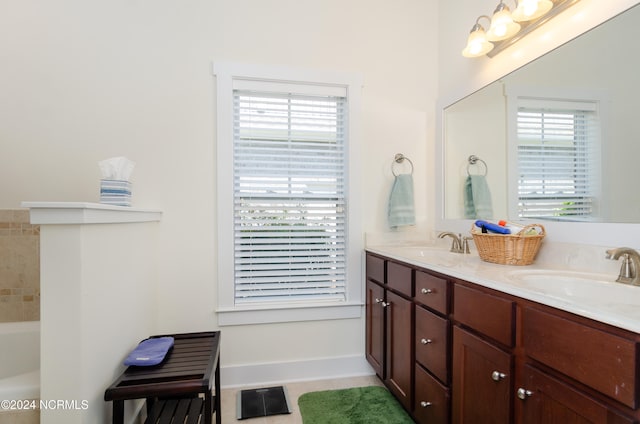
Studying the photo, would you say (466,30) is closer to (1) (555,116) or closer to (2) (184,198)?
(1) (555,116)

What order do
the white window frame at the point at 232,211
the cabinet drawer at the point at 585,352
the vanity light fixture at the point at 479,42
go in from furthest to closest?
the white window frame at the point at 232,211 → the vanity light fixture at the point at 479,42 → the cabinet drawer at the point at 585,352

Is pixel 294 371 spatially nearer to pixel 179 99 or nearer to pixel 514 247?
pixel 514 247

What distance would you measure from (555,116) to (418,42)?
130cm

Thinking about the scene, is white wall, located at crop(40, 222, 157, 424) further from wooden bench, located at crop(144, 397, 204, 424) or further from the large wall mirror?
the large wall mirror

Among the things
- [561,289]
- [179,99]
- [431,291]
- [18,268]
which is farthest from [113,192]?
[561,289]

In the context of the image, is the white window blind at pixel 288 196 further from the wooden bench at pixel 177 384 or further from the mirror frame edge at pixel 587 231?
the mirror frame edge at pixel 587 231

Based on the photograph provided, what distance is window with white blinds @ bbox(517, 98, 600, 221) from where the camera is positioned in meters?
1.36

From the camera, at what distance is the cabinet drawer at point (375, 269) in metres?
2.03

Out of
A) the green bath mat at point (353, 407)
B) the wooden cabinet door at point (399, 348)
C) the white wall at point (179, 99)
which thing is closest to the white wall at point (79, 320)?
the white wall at point (179, 99)

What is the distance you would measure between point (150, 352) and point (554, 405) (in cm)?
158

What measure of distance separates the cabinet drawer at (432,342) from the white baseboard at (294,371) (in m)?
0.84

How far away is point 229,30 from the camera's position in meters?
2.15

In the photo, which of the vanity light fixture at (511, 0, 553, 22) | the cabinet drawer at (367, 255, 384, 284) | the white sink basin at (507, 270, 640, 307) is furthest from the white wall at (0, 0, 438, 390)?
the white sink basin at (507, 270, 640, 307)

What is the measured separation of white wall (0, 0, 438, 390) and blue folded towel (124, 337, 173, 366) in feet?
1.59
